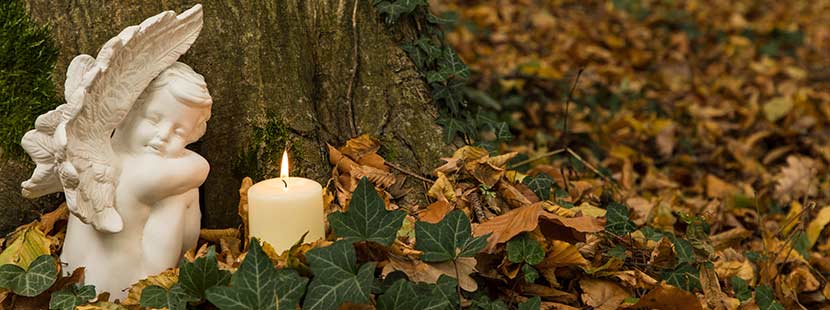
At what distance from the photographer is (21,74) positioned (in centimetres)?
195

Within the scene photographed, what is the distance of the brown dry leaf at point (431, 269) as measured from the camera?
1715mm

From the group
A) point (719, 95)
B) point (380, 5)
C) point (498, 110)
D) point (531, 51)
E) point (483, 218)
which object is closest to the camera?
point (483, 218)

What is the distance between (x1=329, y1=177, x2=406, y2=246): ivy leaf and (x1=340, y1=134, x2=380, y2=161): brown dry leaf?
1.43 feet

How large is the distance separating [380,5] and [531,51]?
127 inches

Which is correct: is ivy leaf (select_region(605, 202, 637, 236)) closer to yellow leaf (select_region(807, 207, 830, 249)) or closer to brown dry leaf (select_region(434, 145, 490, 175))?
A: brown dry leaf (select_region(434, 145, 490, 175))

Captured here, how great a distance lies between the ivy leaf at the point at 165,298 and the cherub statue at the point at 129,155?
106 mm

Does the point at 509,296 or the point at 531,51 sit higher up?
the point at 509,296

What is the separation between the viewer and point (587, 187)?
8.61 ft

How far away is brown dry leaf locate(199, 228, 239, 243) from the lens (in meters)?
1.95

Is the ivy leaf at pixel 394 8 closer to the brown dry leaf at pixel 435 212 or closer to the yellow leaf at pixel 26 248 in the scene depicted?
the brown dry leaf at pixel 435 212

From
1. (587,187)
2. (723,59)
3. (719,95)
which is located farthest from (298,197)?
(723,59)

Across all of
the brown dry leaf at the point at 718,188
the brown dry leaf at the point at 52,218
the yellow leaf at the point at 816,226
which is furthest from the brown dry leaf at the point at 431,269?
the brown dry leaf at the point at 718,188

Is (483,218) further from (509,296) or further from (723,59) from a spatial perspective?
(723,59)

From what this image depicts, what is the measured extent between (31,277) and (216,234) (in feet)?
1.28
